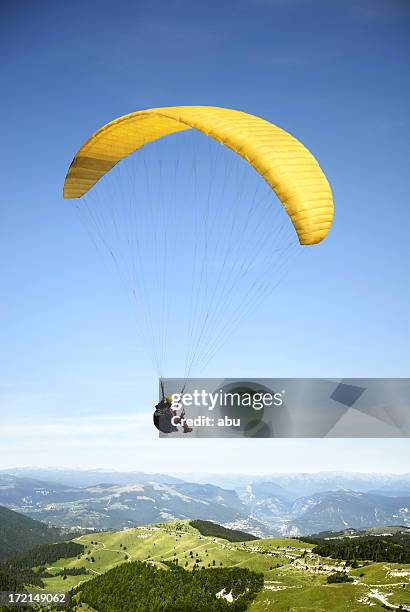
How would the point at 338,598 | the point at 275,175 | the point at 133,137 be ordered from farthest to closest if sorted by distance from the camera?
the point at 338,598 < the point at 133,137 < the point at 275,175

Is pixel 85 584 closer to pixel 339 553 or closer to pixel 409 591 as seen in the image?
pixel 339 553

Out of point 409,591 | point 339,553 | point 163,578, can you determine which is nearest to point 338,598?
point 409,591

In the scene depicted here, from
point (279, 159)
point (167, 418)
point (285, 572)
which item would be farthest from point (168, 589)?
point (279, 159)

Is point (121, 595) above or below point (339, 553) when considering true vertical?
below

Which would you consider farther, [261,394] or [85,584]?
[85,584]

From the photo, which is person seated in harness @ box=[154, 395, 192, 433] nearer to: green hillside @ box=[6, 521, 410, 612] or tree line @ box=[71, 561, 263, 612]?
green hillside @ box=[6, 521, 410, 612]

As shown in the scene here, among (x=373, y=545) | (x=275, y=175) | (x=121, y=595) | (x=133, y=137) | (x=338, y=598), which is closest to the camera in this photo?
A: (x=275, y=175)

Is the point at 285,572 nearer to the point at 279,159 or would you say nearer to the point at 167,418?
the point at 167,418
